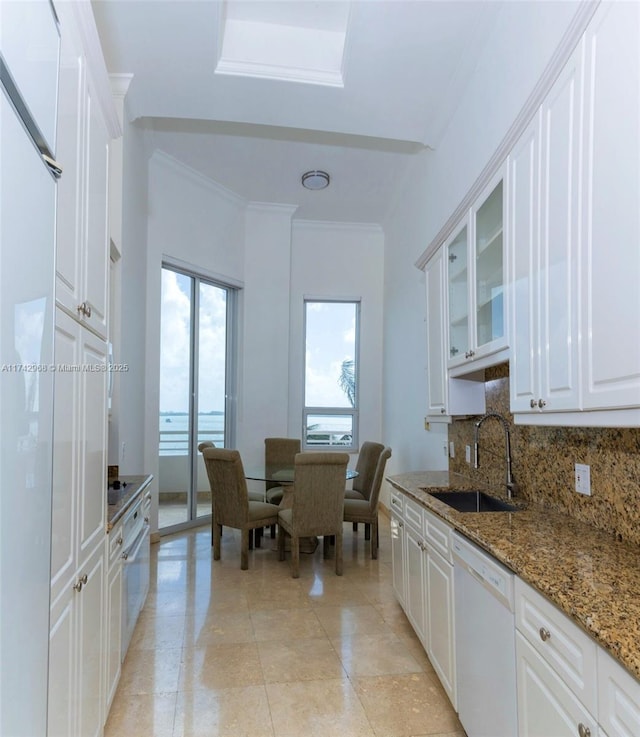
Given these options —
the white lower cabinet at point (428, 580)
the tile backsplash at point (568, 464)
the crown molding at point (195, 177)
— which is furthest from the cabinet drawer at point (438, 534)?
the crown molding at point (195, 177)

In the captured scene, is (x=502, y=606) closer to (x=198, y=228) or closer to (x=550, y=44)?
(x=550, y=44)

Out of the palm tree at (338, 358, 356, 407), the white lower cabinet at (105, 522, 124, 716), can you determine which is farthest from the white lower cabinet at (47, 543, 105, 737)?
the palm tree at (338, 358, 356, 407)

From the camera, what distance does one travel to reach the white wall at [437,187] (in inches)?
96.0

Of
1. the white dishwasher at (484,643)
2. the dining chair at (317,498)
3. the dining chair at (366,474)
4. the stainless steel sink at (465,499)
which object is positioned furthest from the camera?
the dining chair at (366,474)

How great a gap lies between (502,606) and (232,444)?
4.71 metres

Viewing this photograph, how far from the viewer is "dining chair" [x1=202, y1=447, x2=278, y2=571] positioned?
3.98 meters

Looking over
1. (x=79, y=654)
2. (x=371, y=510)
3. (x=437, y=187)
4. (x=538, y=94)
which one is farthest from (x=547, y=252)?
(x=371, y=510)

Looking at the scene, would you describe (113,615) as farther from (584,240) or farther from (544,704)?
(584,240)

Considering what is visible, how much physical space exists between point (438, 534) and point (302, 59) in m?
3.08

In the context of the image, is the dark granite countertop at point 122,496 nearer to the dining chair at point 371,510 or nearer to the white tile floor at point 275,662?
the white tile floor at point 275,662

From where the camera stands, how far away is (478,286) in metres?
2.57

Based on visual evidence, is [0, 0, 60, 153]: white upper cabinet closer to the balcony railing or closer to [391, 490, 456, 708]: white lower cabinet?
[391, 490, 456, 708]: white lower cabinet

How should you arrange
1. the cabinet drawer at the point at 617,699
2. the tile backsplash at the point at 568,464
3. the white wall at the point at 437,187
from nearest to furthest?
the cabinet drawer at the point at 617,699, the tile backsplash at the point at 568,464, the white wall at the point at 437,187

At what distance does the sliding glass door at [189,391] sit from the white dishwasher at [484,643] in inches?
149
